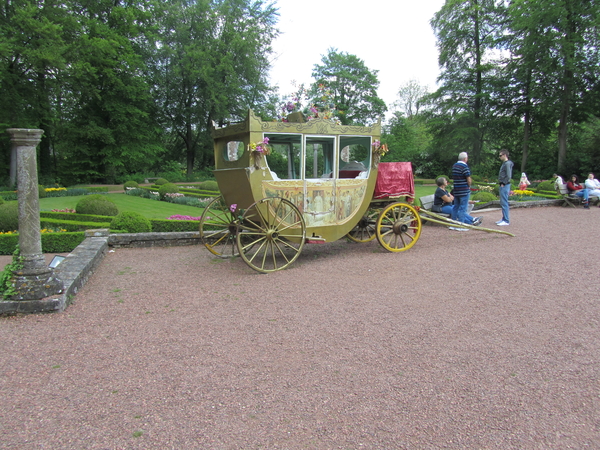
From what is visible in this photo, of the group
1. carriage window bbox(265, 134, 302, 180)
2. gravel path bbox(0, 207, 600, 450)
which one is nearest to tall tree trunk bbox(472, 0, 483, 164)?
gravel path bbox(0, 207, 600, 450)

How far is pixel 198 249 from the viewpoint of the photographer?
8.62 m

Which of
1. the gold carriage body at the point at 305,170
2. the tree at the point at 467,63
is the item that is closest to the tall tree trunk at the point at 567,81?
the tree at the point at 467,63

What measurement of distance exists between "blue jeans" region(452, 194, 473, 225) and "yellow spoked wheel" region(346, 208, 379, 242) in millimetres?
2390

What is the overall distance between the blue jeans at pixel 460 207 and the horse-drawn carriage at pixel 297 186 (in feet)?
7.05

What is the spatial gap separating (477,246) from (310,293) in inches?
183

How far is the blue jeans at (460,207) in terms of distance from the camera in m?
9.79

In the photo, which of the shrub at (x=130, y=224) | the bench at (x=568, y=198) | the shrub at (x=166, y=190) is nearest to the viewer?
the shrub at (x=130, y=224)

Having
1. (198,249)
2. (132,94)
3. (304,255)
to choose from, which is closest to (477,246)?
(304,255)

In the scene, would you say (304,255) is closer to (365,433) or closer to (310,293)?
(310,293)

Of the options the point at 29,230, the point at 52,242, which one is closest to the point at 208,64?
the point at 52,242

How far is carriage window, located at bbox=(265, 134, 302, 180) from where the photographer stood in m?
7.50

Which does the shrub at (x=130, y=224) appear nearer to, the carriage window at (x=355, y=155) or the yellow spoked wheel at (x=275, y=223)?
the yellow spoked wheel at (x=275, y=223)

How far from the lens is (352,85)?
129 feet

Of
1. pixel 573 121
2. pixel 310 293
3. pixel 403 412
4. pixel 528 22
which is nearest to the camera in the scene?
pixel 403 412
